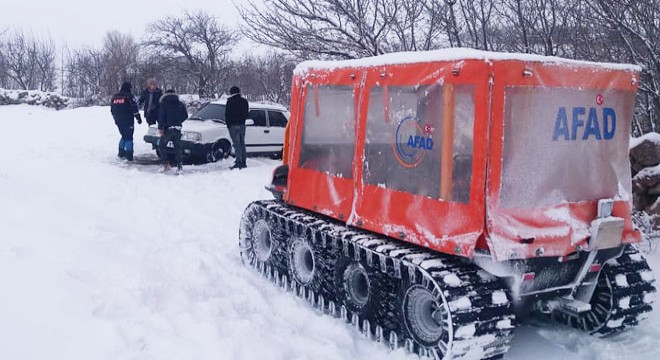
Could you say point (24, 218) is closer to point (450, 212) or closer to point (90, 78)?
point (450, 212)

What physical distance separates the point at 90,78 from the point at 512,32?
37669 millimetres

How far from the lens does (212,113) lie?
47.7 ft

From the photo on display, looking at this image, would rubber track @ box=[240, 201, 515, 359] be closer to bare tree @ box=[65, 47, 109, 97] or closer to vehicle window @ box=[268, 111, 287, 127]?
vehicle window @ box=[268, 111, 287, 127]

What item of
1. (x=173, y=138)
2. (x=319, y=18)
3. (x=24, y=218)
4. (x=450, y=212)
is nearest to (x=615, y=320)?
(x=450, y=212)

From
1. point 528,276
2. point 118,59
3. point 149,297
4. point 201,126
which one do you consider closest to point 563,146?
point 528,276

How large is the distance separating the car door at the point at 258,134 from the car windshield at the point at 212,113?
2.41 feet

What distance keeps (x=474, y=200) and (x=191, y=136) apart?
10374 mm

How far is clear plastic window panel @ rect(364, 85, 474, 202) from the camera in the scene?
423 centimetres

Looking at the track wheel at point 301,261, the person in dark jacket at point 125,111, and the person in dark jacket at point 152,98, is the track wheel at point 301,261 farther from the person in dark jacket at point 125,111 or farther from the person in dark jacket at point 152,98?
the person in dark jacket at point 125,111

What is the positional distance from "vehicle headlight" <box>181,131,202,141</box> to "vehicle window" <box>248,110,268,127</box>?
5.78 ft

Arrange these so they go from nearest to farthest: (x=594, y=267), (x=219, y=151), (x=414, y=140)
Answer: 1. (x=414, y=140)
2. (x=594, y=267)
3. (x=219, y=151)

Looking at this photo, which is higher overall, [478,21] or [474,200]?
[478,21]

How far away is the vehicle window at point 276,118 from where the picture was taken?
49.9ft

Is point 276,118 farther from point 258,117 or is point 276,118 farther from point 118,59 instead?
point 118,59
